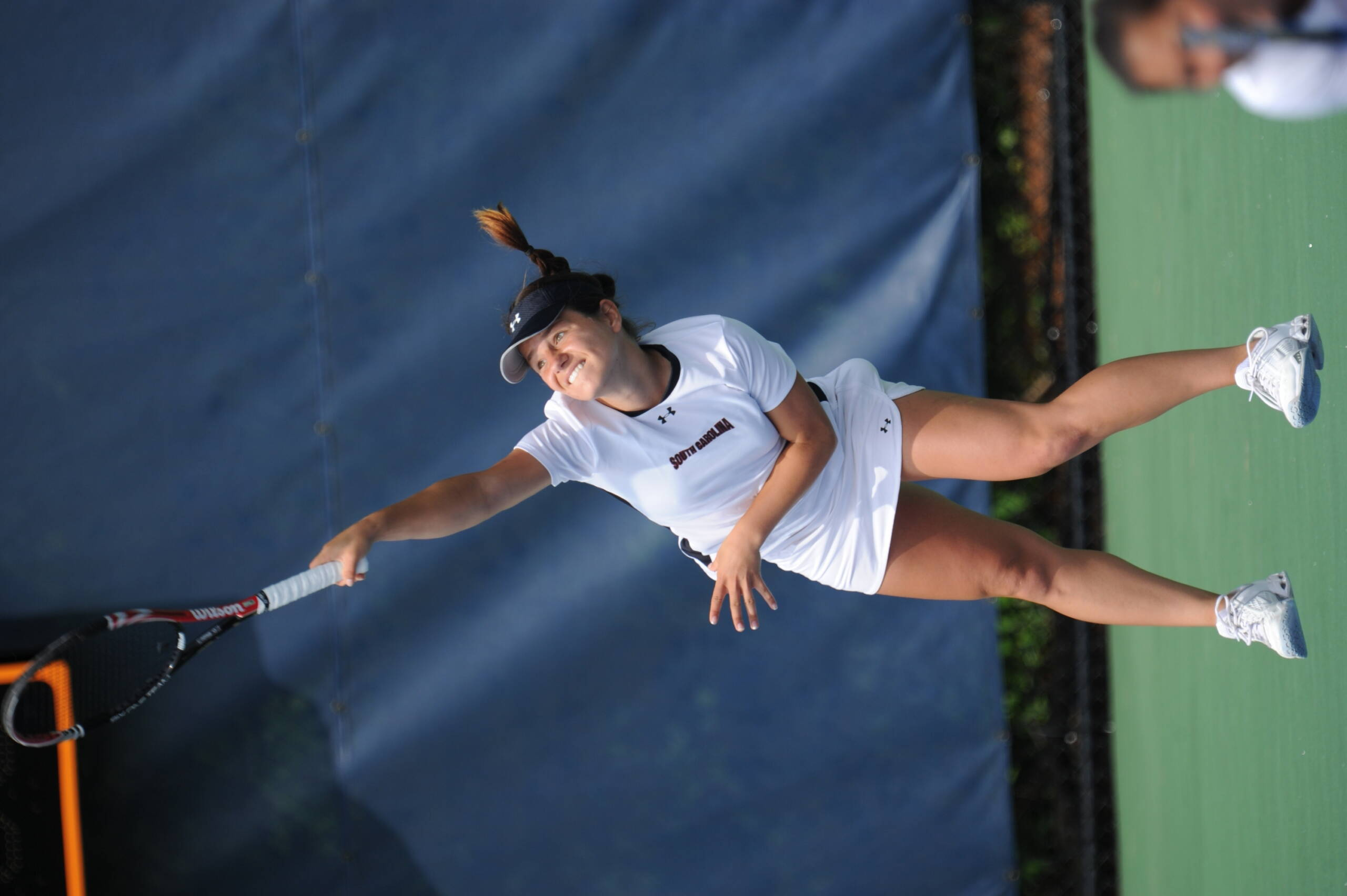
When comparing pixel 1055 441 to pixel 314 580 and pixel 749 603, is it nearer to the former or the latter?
pixel 749 603

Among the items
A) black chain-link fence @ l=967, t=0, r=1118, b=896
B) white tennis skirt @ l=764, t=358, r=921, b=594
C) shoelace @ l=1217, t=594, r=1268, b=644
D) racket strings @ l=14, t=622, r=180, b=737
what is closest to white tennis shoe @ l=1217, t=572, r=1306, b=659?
shoelace @ l=1217, t=594, r=1268, b=644

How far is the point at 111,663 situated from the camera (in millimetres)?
2066

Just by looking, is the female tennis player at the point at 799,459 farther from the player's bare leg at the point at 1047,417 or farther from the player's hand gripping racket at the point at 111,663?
the player's hand gripping racket at the point at 111,663

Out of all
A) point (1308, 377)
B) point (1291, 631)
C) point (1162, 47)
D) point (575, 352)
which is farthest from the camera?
point (575, 352)

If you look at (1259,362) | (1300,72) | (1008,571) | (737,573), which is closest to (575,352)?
(737,573)

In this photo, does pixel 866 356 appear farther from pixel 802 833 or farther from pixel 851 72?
pixel 802 833

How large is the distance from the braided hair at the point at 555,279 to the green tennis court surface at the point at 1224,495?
1103mm

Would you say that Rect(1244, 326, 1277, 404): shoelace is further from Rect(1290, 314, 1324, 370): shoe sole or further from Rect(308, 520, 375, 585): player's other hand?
Rect(308, 520, 375, 585): player's other hand

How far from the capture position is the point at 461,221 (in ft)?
9.57

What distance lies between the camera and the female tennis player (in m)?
1.78

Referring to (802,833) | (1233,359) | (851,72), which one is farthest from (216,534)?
(1233,359)

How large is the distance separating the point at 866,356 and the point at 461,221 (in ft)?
3.54

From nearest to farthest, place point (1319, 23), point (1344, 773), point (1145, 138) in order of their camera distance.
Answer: point (1319, 23) < point (1344, 773) < point (1145, 138)

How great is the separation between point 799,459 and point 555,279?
1.59ft
